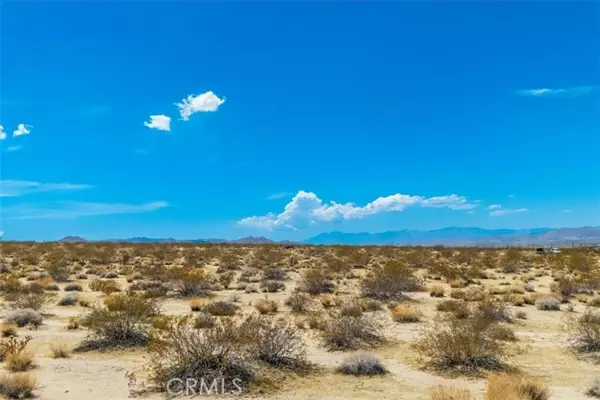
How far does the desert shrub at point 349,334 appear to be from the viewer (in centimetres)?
1345

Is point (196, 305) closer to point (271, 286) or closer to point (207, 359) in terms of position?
point (271, 286)

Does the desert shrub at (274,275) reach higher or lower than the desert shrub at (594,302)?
higher

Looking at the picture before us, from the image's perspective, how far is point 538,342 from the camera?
47.6 feet

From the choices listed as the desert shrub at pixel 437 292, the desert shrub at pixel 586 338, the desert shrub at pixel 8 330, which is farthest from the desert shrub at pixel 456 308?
the desert shrub at pixel 8 330

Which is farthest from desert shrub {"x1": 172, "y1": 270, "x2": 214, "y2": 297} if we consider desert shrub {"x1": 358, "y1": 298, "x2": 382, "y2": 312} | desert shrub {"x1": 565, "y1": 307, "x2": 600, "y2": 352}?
desert shrub {"x1": 565, "y1": 307, "x2": 600, "y2": 352}

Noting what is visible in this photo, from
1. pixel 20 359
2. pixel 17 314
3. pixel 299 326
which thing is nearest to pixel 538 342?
pixel 299 326

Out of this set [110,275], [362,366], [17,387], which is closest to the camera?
[17,387]

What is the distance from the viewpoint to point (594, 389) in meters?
9.98

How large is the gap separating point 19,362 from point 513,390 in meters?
9.76

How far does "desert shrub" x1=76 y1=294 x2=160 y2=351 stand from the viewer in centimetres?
1337

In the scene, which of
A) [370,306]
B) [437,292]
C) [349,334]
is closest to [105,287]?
[370,306]

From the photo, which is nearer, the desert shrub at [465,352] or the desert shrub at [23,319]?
the desert shrub at [465,352]

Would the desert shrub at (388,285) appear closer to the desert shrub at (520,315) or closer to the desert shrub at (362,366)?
the desert shrub at (520,315)

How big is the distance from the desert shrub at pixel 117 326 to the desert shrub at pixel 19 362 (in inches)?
71.1
